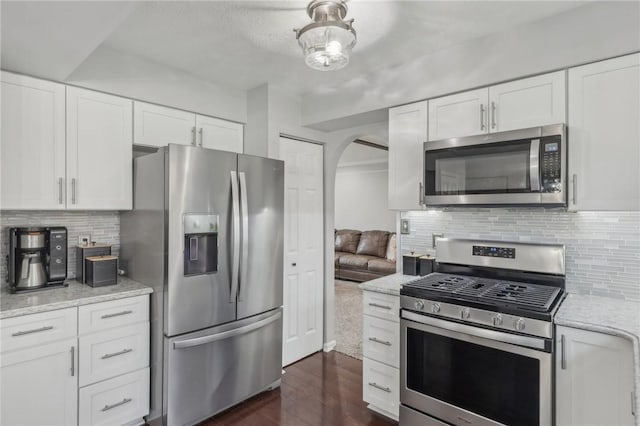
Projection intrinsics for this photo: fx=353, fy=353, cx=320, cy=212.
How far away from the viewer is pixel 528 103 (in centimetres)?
213

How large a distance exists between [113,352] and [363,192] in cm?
650

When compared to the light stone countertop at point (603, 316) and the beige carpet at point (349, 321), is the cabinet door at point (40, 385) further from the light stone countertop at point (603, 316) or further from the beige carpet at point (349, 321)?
the light stone countertop at point (603, 316)

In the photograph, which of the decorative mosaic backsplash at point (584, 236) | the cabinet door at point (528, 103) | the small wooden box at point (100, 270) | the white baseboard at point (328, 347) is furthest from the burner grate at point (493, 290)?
the small wooden box at point (100, 270)

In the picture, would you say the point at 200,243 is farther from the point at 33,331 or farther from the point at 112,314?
the point at 33,331

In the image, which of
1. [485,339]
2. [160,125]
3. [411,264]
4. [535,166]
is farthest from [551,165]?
[160,125]

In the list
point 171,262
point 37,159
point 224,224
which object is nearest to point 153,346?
point 171,262

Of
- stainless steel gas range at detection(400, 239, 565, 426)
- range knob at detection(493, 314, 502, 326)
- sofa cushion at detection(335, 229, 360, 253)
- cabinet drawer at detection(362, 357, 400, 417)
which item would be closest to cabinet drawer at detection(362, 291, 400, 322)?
stainless steel gas range at detection(400, 239, 565, 426)

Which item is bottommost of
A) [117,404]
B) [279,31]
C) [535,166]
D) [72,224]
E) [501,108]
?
[117,404]

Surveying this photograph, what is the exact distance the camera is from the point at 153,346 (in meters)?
2.34

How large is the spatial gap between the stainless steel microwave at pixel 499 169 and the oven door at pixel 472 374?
0.78 m

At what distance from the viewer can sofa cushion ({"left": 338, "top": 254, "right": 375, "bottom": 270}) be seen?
6.71m

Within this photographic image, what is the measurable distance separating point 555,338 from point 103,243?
3.00 meters

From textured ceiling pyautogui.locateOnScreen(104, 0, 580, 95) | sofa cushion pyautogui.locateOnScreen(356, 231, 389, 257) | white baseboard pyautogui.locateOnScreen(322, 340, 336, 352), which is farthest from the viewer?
sofa cushion pyautogui.locateOnScreen(356, 231, 389, 257)

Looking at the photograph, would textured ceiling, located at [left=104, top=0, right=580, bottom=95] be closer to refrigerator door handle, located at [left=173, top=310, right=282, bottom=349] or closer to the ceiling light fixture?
the ceiling light fixture
